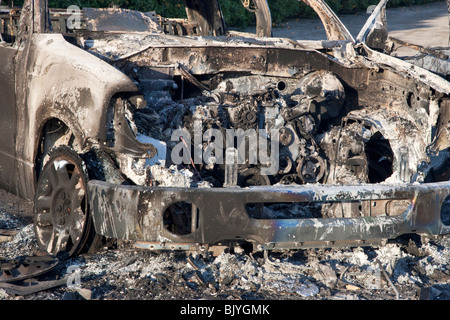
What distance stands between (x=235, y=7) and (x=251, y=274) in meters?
11.1

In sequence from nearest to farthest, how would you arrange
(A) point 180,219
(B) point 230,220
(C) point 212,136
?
(B) point 230,220 → (A) point 180,219 → (C) point 212,136

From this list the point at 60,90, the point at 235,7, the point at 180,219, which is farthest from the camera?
the point at 235,7

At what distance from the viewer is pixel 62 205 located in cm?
445

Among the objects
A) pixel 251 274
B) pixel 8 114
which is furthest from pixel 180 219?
pixel 8 114

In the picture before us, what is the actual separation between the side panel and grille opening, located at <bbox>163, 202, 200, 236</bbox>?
5.47ft

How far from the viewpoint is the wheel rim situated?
14.1 feet

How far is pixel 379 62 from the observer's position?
217 inches

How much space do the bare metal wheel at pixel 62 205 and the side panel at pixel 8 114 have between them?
66cm

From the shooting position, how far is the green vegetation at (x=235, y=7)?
11703mm
